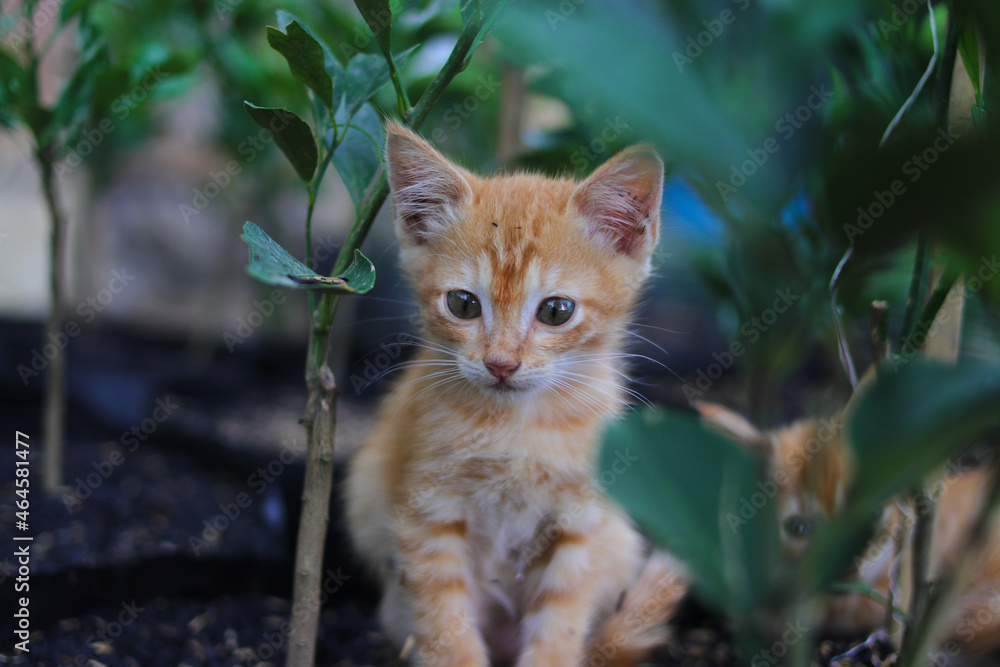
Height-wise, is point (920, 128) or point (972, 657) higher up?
point (920, 128)

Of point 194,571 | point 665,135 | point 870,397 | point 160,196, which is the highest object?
point 665,135

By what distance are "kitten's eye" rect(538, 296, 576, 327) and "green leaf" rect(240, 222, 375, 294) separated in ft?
1.57

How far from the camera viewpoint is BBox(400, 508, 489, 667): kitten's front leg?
44.4 inches

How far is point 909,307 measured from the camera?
37.6 inches

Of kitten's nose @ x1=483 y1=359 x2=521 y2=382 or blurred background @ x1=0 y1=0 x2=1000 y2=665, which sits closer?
blurred background @ x1=0 y1=0 x2=1000 y2=665

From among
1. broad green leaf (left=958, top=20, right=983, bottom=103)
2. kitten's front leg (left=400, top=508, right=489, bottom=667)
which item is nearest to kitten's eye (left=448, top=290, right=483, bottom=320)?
kitten's front leg (left=400, top=508, right=489, bottom=667)

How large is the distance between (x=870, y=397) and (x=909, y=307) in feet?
1.81

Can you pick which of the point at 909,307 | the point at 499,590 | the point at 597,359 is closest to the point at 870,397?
the point at 909,307

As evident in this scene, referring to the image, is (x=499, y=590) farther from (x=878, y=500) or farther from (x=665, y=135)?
(x=665, y=135)

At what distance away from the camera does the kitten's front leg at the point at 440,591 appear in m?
1.13

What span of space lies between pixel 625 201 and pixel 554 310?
23 centimetres

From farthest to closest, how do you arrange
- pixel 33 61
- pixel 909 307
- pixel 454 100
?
1. pixel 454 100
2. pixel 33 61
3. pixel 909 307

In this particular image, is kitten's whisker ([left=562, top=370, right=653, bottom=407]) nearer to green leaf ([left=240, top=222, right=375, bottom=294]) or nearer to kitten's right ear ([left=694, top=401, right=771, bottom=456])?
kitten's right ear ([left=694, top=401, right=771, bottom=456])

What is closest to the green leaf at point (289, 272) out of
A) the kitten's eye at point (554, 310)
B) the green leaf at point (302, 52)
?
Answer: the green leaf at point (302, 52)
